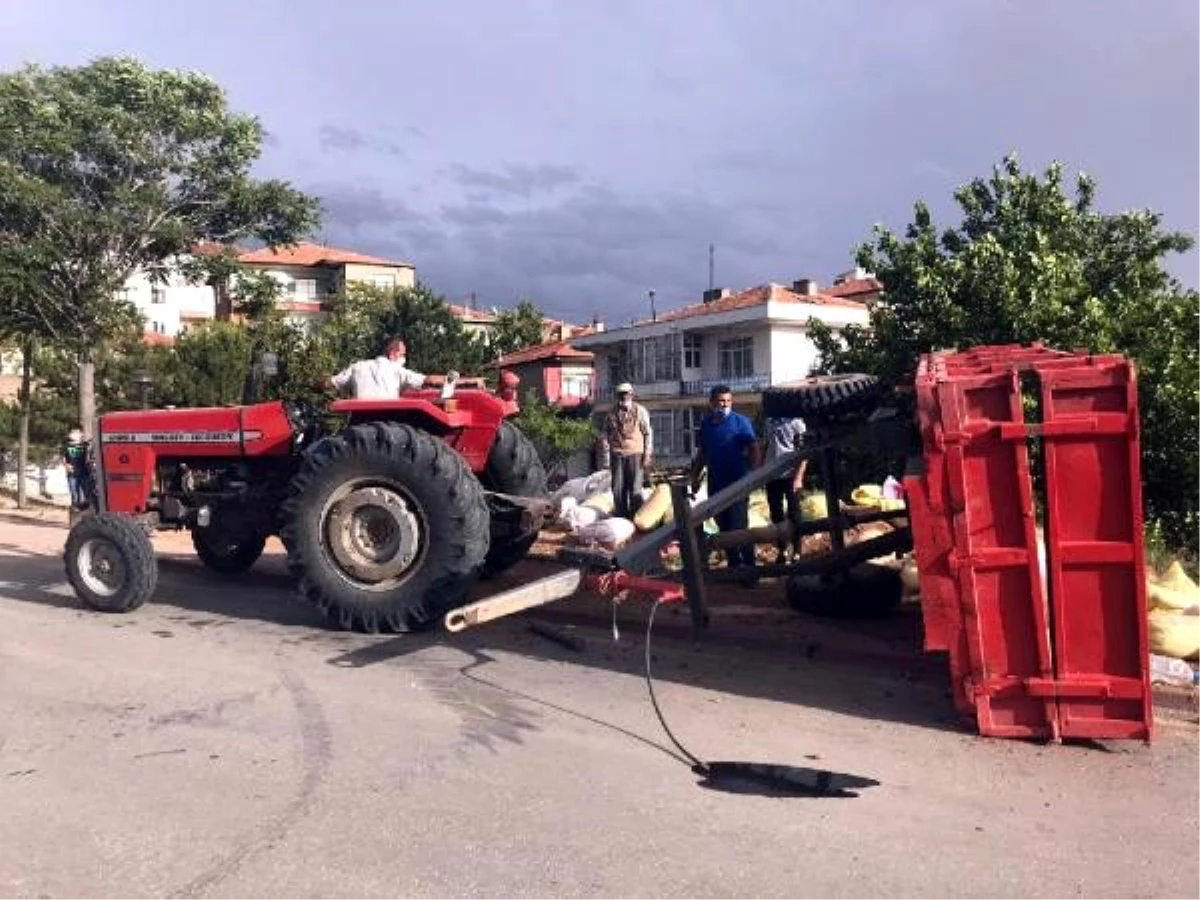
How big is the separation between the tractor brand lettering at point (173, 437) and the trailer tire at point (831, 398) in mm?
4400

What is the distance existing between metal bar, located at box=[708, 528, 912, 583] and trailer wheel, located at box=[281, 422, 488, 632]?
5.81 ft

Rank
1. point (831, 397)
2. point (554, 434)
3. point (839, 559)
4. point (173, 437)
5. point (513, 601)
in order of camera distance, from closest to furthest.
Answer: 1. point (513, 601)
2. point (839, 559)
3. point (831, 397)
4. point (173, 437)
5. point (554, 434)

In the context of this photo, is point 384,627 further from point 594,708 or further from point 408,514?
point 594,708

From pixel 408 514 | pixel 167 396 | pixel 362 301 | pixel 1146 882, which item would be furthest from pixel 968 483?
pixel 362 301

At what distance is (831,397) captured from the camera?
22.5 ft

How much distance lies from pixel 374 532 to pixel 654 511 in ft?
10.2

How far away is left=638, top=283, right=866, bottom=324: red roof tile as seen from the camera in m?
47.9

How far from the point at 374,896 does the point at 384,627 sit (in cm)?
393

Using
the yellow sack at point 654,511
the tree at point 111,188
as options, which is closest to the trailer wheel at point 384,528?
the yellow sack at point 654,511

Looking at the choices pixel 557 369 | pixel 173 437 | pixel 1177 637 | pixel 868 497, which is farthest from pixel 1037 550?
pixel 557 369

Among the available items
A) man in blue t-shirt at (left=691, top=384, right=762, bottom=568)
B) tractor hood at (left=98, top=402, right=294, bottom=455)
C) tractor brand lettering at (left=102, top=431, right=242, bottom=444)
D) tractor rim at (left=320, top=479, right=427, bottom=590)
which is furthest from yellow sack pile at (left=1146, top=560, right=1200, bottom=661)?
tractor brand lettering at (left=102, top=431, right=242, bottom=444)

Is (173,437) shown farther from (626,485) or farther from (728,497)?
(728,497)

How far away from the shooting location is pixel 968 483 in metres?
5.29

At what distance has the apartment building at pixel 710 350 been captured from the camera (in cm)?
4734
